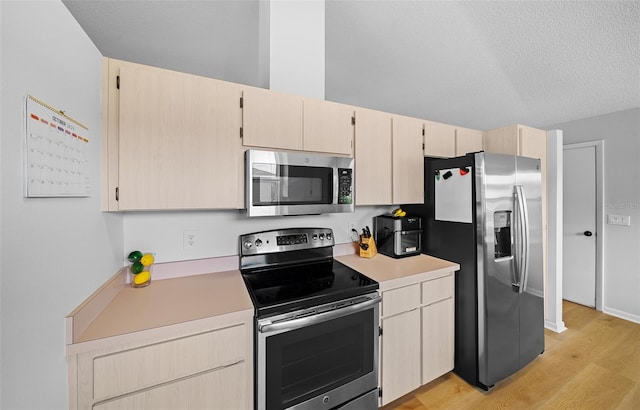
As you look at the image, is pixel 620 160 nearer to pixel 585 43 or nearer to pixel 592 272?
pixel 592 272

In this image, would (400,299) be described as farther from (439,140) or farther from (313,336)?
(439,140)

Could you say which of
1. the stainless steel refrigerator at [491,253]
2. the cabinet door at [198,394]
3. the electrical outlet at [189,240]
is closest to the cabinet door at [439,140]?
the stainless steel refrigerator at [491,253]

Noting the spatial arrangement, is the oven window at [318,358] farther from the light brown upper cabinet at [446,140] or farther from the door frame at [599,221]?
the door frame at [599,221]

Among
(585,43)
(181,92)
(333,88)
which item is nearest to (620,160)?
(585,43)

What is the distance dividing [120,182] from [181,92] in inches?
22.3

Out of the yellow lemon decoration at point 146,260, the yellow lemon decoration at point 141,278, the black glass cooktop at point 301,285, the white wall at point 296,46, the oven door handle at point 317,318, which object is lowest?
the oven door handle at point 317,318

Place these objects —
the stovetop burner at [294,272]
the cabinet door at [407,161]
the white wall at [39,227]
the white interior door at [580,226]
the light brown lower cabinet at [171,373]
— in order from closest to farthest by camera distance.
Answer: the white wall at [39,227]
the light brown lower cabinet at [171,373]
the stovetop burner at [294,272]
the cabinet door at [407,161]
the white interior door at [580,226]

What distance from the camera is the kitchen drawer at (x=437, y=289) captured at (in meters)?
1.79

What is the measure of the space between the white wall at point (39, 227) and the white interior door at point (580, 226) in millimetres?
5015

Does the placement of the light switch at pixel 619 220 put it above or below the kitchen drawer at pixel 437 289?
above

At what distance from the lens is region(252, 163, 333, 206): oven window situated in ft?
4.92

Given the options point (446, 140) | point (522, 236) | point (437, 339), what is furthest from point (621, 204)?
point (437, 339)

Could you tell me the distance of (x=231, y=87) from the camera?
1.48 meters

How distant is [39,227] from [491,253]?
7.89ft
